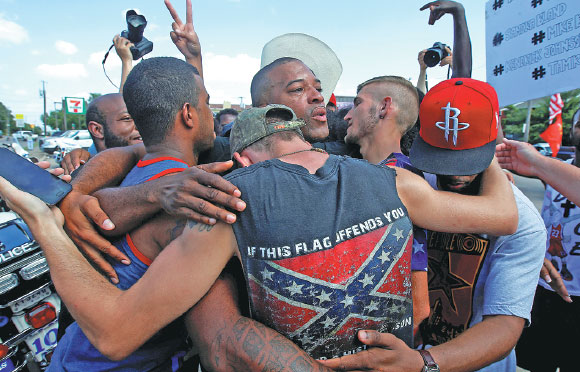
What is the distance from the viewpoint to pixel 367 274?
4.20 ft

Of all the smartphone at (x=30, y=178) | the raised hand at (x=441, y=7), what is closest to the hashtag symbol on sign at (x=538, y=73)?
the raised hand at (x=441, y=7)

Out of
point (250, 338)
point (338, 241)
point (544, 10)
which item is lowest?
point (250, 338)

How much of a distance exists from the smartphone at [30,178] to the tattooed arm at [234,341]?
2.74ft

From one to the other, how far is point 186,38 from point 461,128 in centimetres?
236

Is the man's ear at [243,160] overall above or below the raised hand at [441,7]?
below

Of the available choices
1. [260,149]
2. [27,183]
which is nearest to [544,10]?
[260,149]

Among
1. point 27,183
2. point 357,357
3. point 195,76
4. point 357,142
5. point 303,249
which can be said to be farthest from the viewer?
point 357,142

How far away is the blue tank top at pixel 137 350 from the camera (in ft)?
4.99

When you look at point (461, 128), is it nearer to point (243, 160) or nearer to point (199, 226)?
point (243, 160)

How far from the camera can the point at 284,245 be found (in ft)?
3.90

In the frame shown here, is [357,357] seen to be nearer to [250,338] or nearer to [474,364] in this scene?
[250,338]

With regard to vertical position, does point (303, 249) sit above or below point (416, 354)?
above

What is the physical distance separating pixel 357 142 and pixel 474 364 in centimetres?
178

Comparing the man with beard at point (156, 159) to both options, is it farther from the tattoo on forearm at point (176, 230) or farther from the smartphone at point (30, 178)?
the smartphone at point (30, 178)
